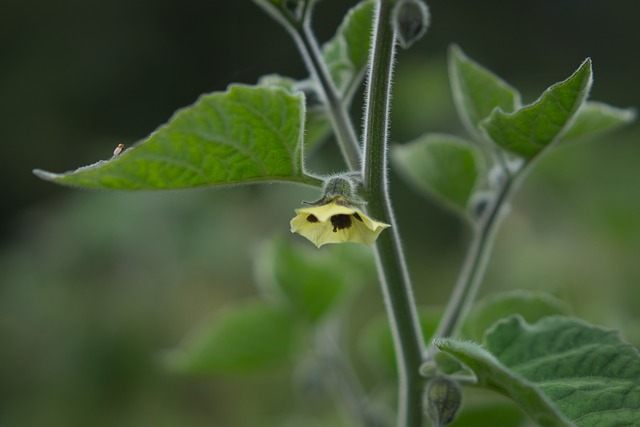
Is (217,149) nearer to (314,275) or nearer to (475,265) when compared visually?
(475,265)

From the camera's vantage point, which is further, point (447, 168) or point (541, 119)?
point (447, 168)

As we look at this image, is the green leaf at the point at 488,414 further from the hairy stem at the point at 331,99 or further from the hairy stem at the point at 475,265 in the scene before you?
the hairy stem at the point at 331,99

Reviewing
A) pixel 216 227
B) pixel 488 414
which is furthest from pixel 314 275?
pixel 216 227

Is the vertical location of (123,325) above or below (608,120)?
below

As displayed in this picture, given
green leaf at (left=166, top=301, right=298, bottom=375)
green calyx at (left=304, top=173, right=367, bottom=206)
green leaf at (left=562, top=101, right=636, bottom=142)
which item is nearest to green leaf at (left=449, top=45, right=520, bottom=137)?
green leaf at (left=562, top=101, right=636, bottom=142)

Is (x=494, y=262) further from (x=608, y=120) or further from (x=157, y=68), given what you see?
(x=157, y=68)

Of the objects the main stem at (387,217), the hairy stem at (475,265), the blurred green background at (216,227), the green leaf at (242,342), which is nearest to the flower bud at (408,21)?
the main stem at (387,217)

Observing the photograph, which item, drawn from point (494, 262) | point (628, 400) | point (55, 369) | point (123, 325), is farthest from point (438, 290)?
point (628, 400)
